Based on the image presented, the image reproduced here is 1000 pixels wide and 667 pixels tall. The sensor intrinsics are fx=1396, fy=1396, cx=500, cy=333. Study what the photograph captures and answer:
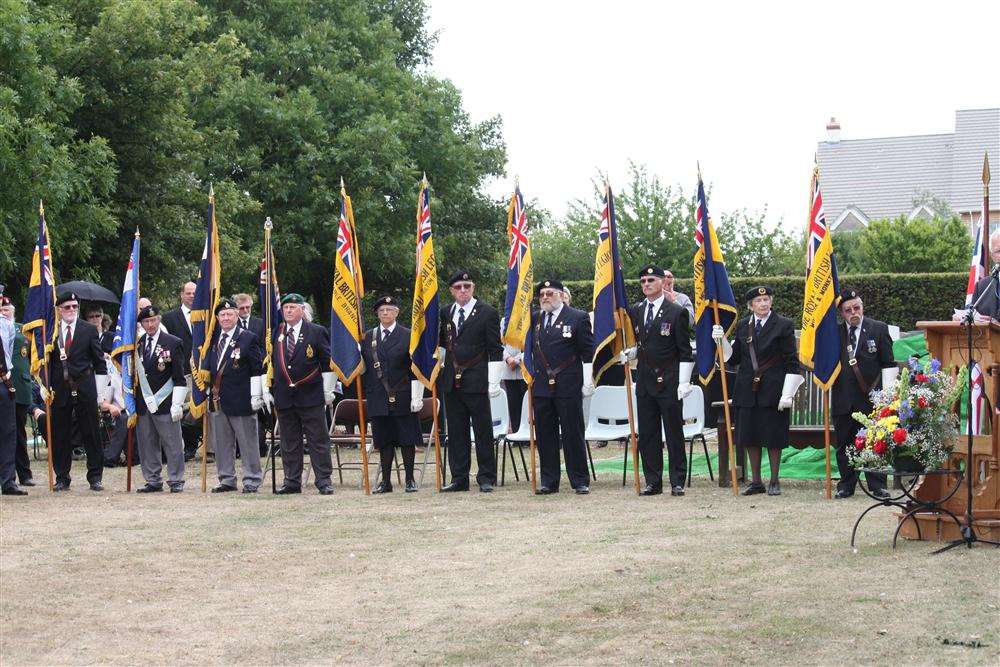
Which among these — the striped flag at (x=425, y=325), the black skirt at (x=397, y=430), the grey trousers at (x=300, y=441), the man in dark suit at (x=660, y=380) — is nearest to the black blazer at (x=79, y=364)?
the grey trousers at (x=300, y=441)

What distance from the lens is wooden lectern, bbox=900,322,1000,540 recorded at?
8664mm

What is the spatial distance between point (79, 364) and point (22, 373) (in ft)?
2.23

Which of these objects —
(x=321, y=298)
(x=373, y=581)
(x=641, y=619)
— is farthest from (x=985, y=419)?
(x=321, y=298)

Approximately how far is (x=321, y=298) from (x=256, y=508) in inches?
886

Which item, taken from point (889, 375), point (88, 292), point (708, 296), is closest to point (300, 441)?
point (708, 296)

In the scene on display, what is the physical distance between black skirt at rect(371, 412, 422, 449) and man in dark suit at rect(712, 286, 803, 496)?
2957 mm

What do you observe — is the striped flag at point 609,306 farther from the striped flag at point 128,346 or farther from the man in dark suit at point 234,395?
the striped flag at point 128,346

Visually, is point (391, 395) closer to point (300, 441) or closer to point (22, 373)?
point (300, 441)

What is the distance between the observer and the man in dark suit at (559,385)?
12.5 m

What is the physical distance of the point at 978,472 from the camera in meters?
8.88

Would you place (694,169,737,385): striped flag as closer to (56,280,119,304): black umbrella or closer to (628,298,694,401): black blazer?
(628,298,694,401): black blazer

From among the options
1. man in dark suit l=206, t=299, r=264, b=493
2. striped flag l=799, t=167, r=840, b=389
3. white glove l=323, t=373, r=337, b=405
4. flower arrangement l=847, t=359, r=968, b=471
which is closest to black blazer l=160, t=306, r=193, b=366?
man in dark suit l=206, t=299, r=264, b=493

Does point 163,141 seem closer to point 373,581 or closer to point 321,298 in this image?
point 321,298

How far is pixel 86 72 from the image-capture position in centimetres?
2183
